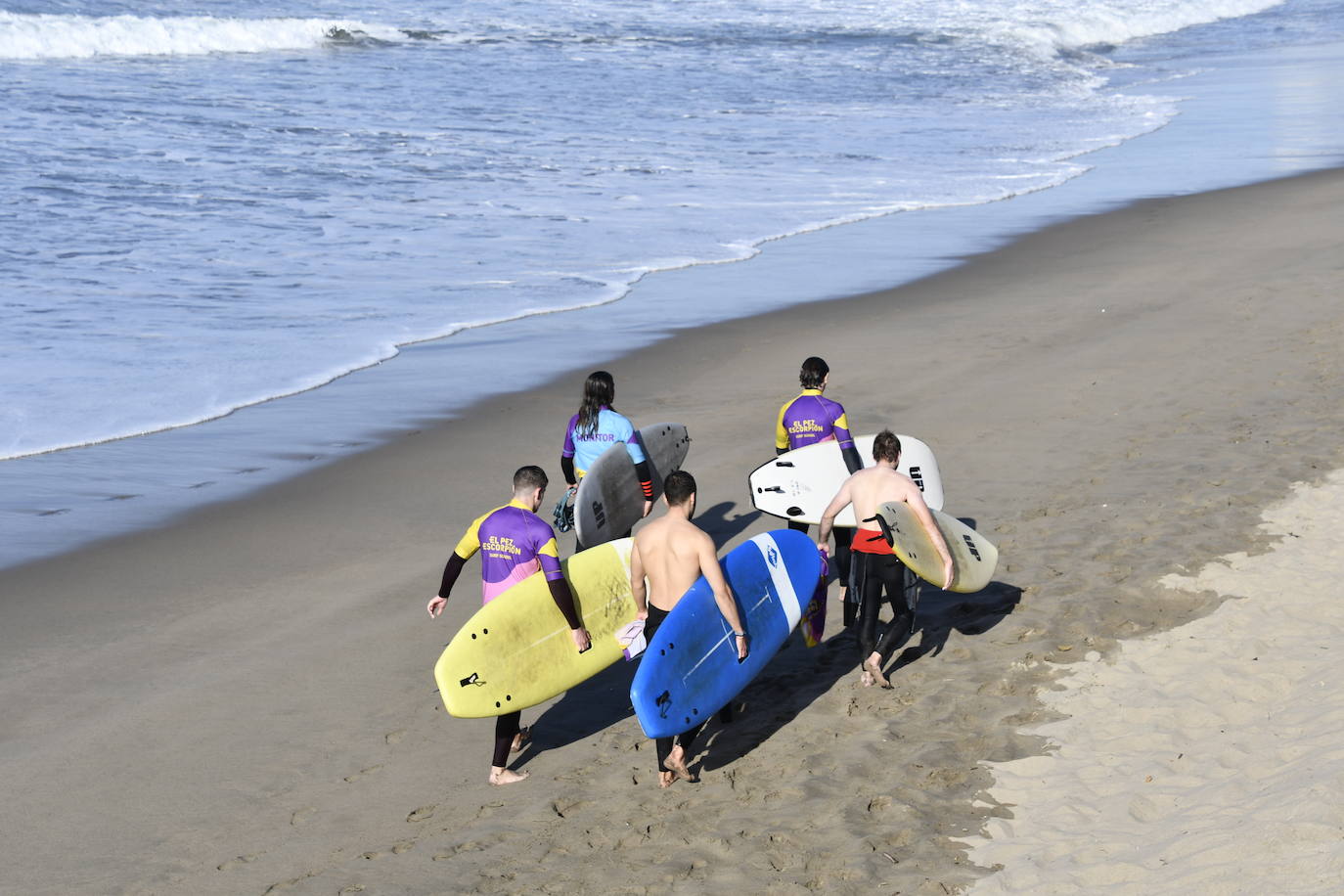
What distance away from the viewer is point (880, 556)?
23.4 ft

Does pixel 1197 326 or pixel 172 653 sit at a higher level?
pixel 172 653

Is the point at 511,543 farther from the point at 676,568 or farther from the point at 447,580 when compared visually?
the point at 676,568

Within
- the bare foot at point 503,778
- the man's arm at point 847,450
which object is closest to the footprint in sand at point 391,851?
the bare foot at point 503,778

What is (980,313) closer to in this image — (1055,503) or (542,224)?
(1055,503)

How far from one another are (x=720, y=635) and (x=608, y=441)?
6.56ft

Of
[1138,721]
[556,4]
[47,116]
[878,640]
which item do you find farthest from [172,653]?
[556,4]

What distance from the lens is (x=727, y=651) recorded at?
21.7 ft

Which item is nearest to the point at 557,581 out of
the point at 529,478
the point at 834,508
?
the point at 529,478

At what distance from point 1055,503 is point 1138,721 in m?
3.30

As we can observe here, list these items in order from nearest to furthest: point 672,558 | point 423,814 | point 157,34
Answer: point 423,814 < point 672,558 < point 157,34

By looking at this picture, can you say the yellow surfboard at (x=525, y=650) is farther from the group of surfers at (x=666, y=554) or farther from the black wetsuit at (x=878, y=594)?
the black wetsuit at (x=878, y=594)

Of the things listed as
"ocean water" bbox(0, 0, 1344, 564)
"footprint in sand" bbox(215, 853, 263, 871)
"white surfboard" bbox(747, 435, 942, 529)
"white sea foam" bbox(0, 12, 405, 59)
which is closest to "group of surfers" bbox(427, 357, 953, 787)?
"white surfboard" bbox(747, 435, 942, 529)

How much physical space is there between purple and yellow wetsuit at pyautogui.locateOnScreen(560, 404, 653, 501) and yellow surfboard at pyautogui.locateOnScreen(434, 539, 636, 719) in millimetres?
1004

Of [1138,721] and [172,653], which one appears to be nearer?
[1138,721]
